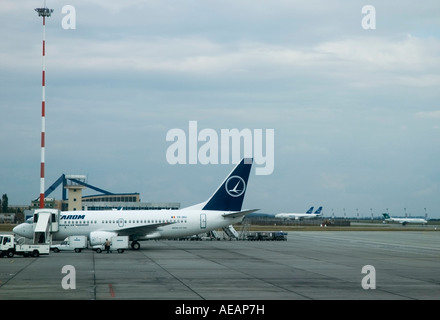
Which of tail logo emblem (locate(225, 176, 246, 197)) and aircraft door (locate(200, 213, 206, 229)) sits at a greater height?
tail logo emblem (locate(225, 176, 246, 197))

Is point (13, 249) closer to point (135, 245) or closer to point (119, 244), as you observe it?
point (119, 244)

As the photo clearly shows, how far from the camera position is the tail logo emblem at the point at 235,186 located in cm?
6475

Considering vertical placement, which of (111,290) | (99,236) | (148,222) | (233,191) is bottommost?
(99,236)

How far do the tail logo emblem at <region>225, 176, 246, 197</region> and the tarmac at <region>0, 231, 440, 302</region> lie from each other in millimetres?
13060

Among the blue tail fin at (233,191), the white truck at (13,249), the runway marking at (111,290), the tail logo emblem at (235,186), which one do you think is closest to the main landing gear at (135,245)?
the blue tail fin at (233,191)

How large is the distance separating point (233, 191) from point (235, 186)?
2.02 ft

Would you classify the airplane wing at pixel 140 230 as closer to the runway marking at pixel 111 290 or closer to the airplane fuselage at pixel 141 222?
the airplane fuselage at pixel 141 222

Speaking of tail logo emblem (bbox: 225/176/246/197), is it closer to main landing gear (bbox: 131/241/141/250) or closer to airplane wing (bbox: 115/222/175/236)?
airplane wing (bbox: 115/222/175/236)

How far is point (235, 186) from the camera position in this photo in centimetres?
6512

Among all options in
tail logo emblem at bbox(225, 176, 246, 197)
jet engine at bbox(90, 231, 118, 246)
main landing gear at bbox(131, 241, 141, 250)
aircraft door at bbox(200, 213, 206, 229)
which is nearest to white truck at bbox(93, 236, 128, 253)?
jet engine at bbox(90, 231, 118, 246)

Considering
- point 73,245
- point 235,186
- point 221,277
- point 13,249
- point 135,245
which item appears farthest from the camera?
point 235,186

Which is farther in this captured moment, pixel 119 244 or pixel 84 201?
pixel 84 201

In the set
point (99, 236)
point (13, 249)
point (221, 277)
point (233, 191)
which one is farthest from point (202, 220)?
point (221, 277)

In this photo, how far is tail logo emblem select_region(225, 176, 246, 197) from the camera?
64750 mm
